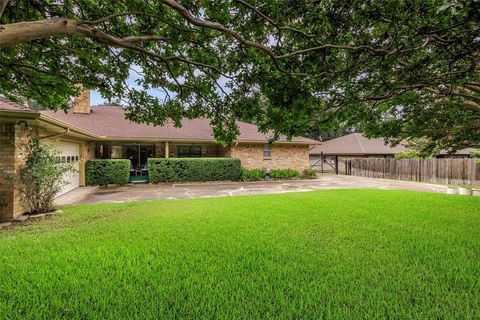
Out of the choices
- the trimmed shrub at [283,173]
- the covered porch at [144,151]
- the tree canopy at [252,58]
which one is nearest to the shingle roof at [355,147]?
the trimmed shrub at [283,173]

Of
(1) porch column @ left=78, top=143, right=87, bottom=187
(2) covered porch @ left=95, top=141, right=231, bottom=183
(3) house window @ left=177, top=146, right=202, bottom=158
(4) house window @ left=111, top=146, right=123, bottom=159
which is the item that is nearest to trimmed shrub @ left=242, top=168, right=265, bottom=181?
(2) covered porch @ left=95, top=141, right=231, bottom=183

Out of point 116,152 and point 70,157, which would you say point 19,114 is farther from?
point 116,152

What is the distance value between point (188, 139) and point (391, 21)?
1441 centimetres

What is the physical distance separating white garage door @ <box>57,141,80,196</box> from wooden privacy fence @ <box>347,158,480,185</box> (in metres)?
21.7

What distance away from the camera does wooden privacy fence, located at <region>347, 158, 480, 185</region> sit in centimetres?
1644

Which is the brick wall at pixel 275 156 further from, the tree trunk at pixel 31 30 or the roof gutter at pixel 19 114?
the tree trunk at pixel 31 30

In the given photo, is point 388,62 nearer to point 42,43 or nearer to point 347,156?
point 42,43

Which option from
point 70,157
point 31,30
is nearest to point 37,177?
point 70,157

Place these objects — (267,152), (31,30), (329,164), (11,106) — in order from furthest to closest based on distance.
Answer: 1. (329,164)
2. (267,152)
3. (11,106)
4. (31,30)

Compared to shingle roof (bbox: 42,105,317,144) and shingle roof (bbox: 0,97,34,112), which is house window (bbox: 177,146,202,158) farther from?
shingle roof (bbox: 0,97,34,112)

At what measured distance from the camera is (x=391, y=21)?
359cm

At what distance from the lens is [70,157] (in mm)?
12336

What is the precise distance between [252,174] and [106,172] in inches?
352

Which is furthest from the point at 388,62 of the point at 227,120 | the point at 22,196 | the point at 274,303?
the point at 22,196
